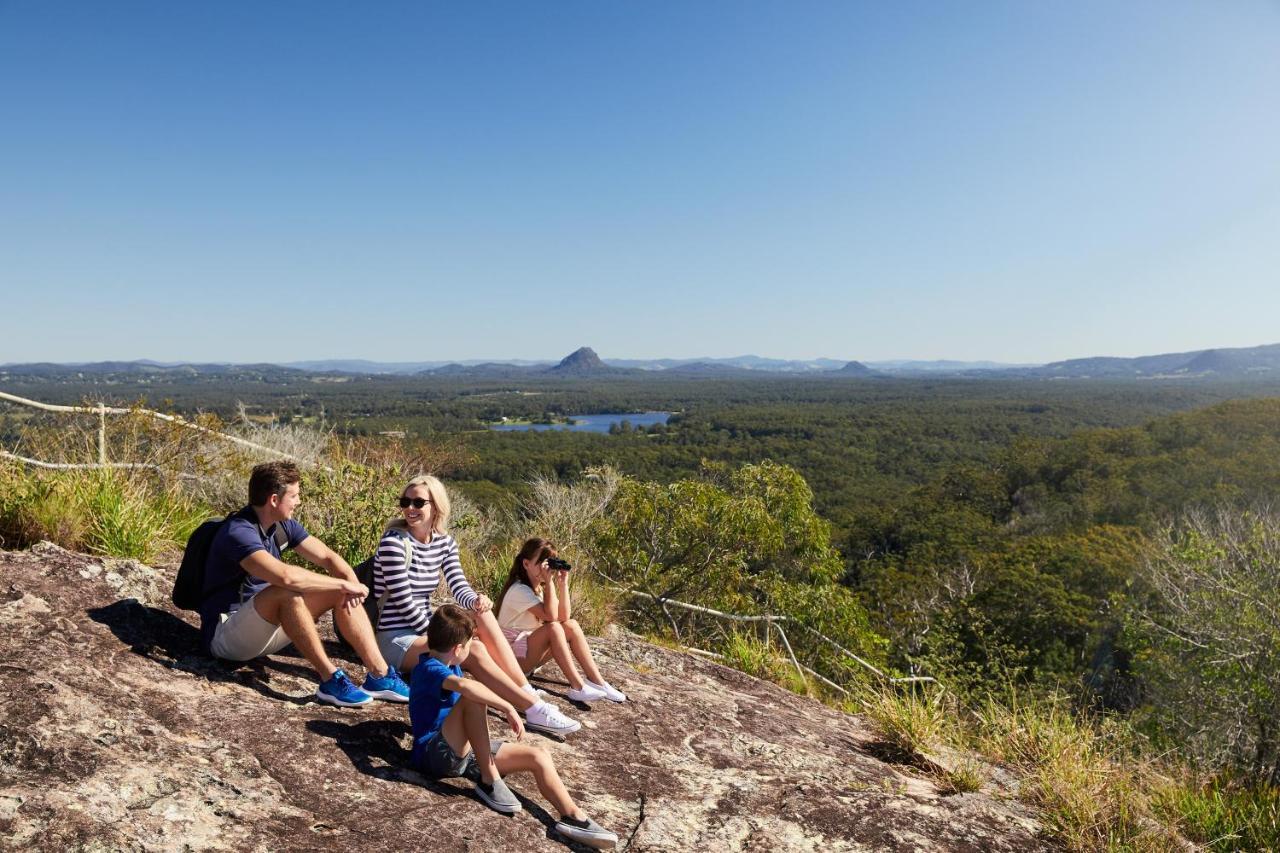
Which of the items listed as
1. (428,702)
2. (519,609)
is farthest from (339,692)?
(519,609)

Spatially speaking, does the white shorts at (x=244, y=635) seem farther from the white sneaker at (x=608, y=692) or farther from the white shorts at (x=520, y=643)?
the white sneaker at (x=608, y=692)

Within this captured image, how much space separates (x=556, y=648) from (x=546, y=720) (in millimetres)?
547

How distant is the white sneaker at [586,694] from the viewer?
4.27 metres

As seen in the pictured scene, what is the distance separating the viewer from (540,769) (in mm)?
2984

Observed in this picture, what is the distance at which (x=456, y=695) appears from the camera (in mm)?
3193

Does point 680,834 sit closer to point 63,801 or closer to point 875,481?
point 63,801

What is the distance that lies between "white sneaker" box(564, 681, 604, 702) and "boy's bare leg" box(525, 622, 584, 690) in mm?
33

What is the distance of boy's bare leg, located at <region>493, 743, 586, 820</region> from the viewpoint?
2951mm

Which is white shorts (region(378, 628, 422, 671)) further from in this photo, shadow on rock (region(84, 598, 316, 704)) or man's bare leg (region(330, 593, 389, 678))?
shadow on rock (region(84, 598, 316, 704))

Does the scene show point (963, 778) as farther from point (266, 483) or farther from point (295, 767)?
point (266, 483)

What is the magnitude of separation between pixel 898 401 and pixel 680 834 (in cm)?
15144

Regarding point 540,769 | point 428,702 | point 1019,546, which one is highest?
point 428,702

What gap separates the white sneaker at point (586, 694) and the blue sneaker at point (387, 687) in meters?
1.06

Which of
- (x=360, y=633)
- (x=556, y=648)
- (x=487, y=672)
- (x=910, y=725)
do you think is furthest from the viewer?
(x=910, y=725)
